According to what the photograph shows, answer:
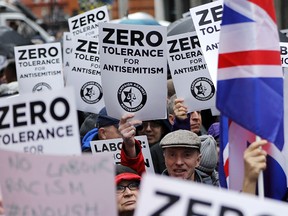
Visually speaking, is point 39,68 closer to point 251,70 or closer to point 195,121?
point 195,121

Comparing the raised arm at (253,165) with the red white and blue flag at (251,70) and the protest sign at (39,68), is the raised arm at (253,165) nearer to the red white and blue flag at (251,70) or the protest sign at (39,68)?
the red white and blue flag at (251,70)

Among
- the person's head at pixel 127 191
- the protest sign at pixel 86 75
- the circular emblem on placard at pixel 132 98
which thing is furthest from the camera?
the protest sign at pixel 86 75

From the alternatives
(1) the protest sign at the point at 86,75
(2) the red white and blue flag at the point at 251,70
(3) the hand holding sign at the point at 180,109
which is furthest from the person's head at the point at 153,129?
(2) the red white and blue flag at the point at 251,70

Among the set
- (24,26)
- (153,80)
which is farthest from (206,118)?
(24,26)

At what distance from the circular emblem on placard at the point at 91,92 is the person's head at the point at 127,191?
287cm

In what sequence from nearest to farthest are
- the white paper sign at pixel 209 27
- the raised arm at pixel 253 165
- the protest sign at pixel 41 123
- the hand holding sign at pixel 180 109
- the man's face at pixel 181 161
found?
the protest sign at pixel 41 123 → the raised arm at pixel 253 165 → the man's face at pixel 181 161 → the white paper sign at pixel 209 27 → the hand holding sign at pixel 180 109

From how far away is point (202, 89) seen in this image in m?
8.23

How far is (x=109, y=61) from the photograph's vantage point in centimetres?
769

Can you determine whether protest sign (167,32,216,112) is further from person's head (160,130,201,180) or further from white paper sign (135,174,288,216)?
white paper sign (135,174,288,216)

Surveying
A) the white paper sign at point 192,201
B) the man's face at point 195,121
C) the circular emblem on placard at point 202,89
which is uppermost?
the circular emblem on placard at point 202,89

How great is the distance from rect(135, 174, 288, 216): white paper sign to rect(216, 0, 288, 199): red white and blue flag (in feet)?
3.76

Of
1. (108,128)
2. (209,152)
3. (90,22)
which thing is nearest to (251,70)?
(209,152)

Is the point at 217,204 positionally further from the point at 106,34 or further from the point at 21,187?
the point at 106,34

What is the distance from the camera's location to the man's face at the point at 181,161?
273 inches
